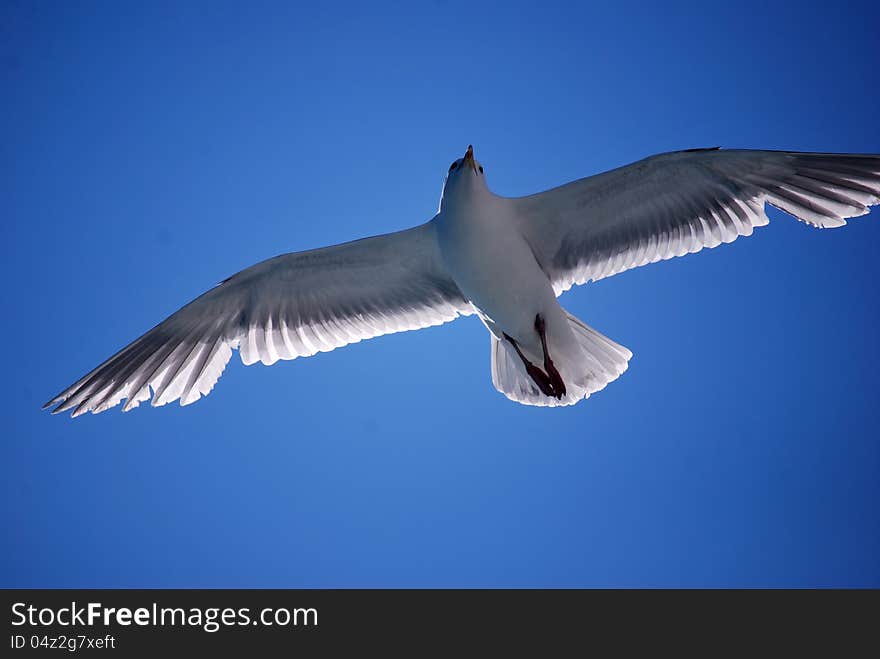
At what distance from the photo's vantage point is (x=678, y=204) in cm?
580

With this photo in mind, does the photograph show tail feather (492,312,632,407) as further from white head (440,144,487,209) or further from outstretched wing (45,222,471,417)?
white head (440,144,487,209)

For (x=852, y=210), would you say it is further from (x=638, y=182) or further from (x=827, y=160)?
(x=638, y=182)

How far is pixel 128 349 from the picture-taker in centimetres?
631

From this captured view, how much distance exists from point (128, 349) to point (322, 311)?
55.6 inches

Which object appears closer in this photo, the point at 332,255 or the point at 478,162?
the point at 478,162

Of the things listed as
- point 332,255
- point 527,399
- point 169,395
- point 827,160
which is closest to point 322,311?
point 332,255

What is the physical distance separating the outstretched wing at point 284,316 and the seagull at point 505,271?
10 mm

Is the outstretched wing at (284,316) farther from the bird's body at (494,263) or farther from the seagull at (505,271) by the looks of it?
the bird's body at (494,263)

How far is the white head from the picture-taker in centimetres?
552

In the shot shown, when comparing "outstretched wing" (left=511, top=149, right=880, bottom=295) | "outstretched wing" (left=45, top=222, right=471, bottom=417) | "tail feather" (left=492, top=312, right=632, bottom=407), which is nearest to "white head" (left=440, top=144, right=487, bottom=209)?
"outstretched wing" (left=511, top=149, right=880, bottom=295)

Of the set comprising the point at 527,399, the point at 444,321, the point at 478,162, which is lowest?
the point at 527,399

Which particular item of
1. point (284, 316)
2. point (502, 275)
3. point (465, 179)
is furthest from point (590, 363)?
point (284, 316)

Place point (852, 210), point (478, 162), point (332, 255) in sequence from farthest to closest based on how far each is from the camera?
point (332, 255), point (478, 162), point (852, 210)

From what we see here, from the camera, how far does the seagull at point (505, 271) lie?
5551 mm
